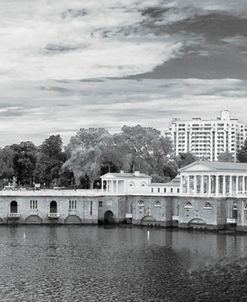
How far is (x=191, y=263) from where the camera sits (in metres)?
67.4

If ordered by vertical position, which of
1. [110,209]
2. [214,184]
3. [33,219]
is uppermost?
[214,184]

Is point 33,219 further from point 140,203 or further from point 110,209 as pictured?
point 140,203

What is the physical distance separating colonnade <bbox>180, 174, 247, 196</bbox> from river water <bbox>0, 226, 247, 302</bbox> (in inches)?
469

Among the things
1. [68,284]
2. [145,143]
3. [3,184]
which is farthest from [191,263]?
[3,184]

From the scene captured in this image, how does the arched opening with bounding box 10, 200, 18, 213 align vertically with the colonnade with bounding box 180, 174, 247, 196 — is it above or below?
below

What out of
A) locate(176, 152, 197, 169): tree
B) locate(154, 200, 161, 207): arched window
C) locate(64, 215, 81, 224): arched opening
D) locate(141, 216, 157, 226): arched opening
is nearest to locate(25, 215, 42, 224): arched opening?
locate(64, 215, 81, 224): arched opening

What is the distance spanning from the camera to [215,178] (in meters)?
105

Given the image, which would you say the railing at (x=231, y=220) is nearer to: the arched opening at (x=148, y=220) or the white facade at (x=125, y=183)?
the arched opening at (x=148, y=220)

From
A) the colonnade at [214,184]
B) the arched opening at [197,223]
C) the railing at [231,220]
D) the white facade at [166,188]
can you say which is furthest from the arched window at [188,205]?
the white facade at [166,188]

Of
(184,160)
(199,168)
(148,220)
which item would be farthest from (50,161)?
(199,168)

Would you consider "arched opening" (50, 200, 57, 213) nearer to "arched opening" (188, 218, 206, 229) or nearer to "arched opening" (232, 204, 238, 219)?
"arched opening" (188, 218, 206, 229)

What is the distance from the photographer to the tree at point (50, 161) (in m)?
142

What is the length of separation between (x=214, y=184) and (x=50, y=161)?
44.4 meters

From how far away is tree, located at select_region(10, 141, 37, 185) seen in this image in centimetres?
14125
